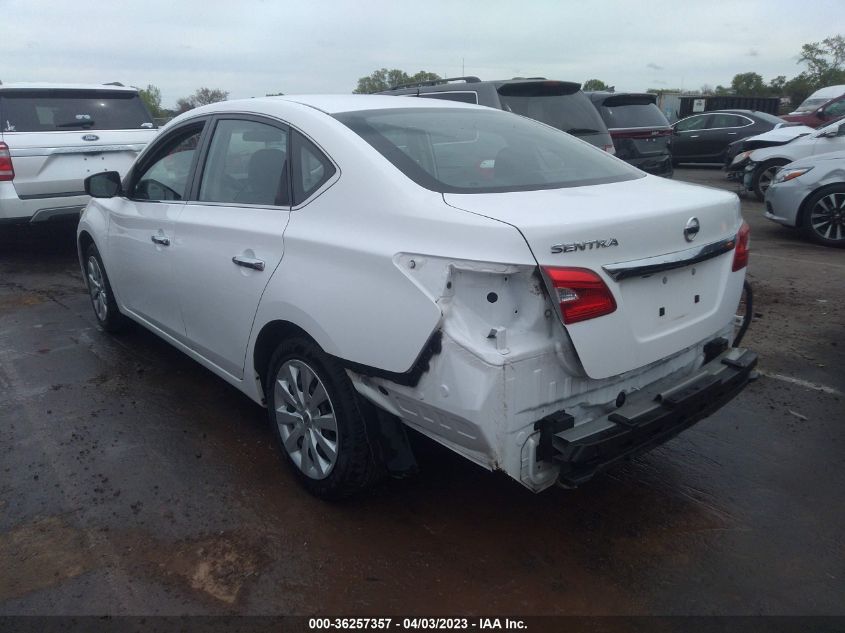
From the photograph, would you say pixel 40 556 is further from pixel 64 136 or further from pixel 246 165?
pixel 64 136

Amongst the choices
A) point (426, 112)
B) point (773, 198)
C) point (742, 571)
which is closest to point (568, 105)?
point (773, 198)

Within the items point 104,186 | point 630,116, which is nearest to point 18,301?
point 104,186

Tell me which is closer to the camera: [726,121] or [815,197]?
[815,197]

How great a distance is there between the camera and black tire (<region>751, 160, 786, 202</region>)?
1145 centimetres

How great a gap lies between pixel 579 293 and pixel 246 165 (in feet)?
6.49

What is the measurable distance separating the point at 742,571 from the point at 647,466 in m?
0.84

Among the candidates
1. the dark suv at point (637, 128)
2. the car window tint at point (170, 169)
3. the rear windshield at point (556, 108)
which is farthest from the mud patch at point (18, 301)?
the dark suv at point (637, 128)

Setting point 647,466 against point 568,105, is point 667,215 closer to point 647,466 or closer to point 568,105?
point 647,466

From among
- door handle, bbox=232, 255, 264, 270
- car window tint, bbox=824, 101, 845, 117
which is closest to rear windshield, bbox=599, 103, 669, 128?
car window tint, bbox=824, 101, 845, 117

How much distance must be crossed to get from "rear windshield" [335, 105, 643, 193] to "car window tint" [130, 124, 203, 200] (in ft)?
4.20

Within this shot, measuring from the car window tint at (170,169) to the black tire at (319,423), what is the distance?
144cm

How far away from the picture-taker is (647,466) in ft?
11.6

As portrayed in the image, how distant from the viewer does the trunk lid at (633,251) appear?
2.40 meters

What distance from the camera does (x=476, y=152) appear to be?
3.20 m
